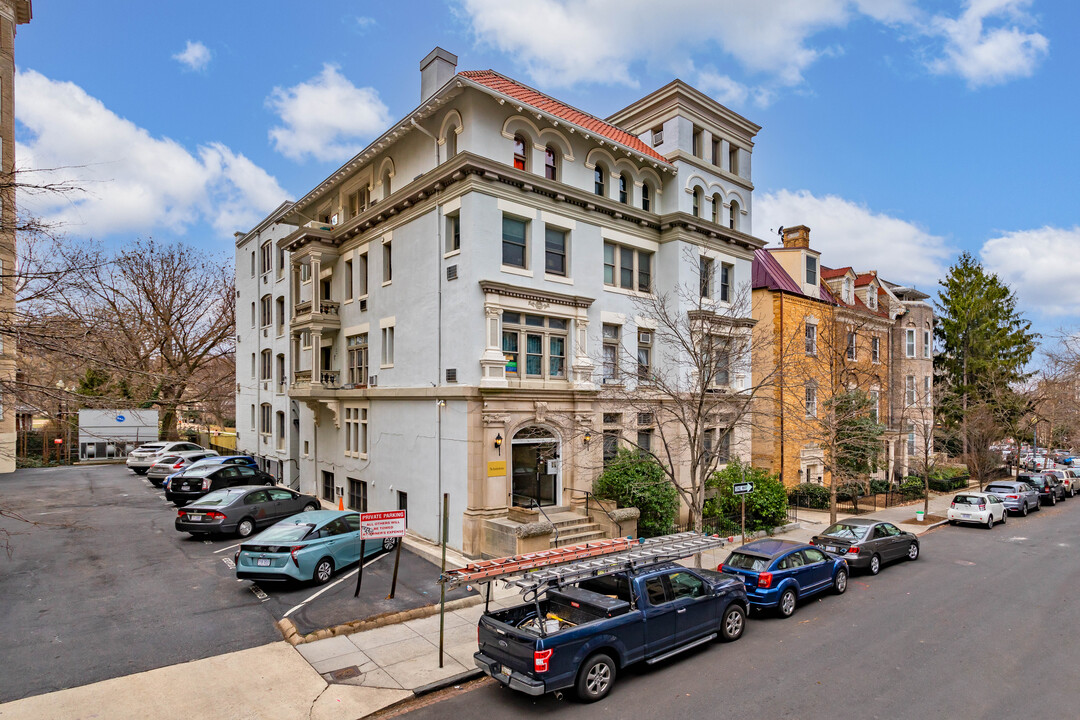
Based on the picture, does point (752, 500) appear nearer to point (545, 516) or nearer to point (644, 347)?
point (644, 347)

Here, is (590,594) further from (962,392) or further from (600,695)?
(962,392)

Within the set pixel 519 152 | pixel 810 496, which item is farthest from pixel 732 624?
pixel 810 496

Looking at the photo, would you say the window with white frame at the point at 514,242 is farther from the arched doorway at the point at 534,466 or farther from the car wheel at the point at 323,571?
the car wheel at the point at 323,571

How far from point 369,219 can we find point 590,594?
56.8 ft

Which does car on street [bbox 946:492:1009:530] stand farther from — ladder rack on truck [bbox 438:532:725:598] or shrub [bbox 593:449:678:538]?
ladder rack on truck [bbox 438:532:725:598]

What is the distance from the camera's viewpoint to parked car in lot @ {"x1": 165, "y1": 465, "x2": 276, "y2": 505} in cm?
2411

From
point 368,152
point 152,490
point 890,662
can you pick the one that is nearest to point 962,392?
point 890,662

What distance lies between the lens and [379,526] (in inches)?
480

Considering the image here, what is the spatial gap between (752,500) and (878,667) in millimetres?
11300

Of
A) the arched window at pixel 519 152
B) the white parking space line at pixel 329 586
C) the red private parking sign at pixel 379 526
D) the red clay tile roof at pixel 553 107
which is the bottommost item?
the white parking space line at pixel 329 586

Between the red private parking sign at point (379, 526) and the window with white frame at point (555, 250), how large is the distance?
9964 millimetres

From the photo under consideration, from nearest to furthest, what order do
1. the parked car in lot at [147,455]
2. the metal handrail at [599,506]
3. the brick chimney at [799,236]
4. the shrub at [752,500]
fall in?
1. the metal handrail at [599,506]
2. the shrub at [752,500]
3. the brick chimney at [799,236]
4. the parked car in lot at [147,455]

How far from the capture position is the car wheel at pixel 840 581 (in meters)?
14.6

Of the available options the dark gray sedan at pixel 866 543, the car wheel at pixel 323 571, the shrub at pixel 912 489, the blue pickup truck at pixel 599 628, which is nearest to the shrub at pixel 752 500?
the dark gray sedan at pixel 866 543
